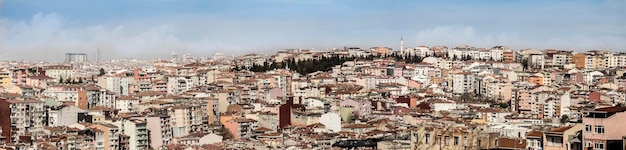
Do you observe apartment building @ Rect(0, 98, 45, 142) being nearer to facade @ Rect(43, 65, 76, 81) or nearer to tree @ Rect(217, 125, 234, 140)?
tree @ Rect(217, 125, 234, 140)

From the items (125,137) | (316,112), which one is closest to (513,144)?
(125,137)

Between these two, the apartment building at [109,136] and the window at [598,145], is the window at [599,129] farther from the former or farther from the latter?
the apartment building at [109,136]

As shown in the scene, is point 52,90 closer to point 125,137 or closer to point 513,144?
point 125,137

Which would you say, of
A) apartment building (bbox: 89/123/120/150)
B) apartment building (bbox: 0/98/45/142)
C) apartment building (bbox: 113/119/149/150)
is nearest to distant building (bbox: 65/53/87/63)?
apartment building (bbox: 0/98/45/142)

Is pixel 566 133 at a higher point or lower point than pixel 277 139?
higher

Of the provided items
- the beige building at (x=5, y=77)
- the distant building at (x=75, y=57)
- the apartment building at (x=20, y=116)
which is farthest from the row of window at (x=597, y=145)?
the distant building at (x=75, y=57)

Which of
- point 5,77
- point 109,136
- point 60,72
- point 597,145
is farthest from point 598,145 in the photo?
point 60,72
